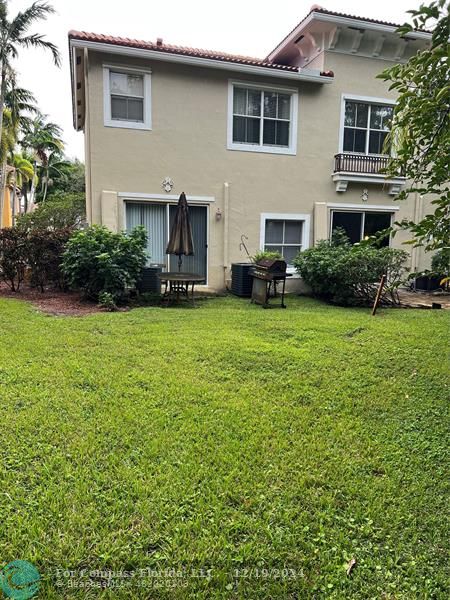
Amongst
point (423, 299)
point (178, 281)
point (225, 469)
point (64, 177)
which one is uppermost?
point (64, 177)

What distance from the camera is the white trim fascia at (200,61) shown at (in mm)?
8859

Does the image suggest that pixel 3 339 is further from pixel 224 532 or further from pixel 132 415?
pixel 224 532

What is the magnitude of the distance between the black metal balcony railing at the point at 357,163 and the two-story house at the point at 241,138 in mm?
28

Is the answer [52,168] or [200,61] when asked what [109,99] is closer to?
[200,61]

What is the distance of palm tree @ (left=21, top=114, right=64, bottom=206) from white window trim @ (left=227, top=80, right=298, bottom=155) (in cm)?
2652

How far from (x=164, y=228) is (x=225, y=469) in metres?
8.08

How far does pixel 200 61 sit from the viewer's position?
379 inches

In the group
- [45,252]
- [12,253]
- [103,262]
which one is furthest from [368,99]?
[12,253]

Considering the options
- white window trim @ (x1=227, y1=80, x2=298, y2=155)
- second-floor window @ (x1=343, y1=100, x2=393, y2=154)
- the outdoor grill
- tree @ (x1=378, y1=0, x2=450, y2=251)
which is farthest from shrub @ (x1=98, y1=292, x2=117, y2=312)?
second-floor window @ (x1=343, y1=100, x2=393, y2=154)

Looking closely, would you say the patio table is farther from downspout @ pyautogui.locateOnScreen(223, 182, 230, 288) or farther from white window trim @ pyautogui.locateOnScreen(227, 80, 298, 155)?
white window trim @ pyautogui.locateOnScreen(227, 80, 298, 155)

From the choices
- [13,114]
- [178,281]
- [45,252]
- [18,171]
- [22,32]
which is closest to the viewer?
[178,281]

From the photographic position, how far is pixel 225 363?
4875mm

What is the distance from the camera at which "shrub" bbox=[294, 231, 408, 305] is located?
30.2 ft

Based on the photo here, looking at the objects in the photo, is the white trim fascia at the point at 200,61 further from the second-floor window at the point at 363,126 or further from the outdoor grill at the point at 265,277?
the outdoor grill at the point at 265,277
